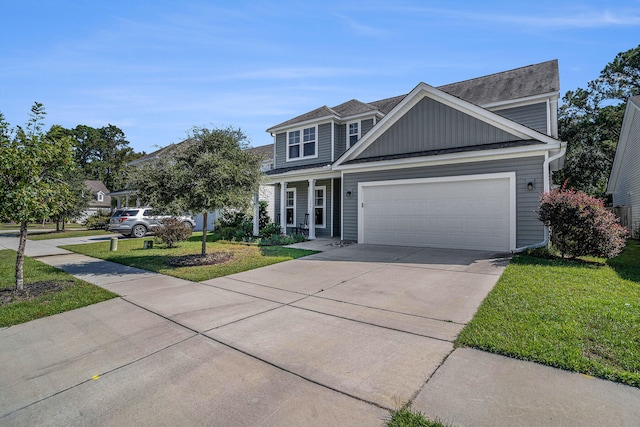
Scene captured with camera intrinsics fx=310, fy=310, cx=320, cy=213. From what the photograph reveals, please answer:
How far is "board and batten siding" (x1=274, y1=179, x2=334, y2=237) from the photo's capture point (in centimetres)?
1548

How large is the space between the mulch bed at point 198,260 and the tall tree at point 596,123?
2444cm

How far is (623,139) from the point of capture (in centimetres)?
1580

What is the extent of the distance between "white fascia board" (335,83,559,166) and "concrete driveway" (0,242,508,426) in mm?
5106

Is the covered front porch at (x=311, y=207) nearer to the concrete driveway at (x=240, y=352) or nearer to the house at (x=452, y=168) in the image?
the house at (x=452, y=168)

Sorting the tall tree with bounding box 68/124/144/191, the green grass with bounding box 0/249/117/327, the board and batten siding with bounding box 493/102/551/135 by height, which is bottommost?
the green grass with bounding box 0/249/117/327

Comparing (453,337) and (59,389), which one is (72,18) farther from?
(453,337)

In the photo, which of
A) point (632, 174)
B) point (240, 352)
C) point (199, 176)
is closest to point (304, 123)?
point (199, 176)

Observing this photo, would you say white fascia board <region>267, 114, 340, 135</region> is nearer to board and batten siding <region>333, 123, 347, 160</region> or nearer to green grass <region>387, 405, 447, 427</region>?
board and batten siding <region>333, 123, 347, 160</region>

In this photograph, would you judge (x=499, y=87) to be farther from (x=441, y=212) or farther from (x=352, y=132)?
(x=441, y=212)

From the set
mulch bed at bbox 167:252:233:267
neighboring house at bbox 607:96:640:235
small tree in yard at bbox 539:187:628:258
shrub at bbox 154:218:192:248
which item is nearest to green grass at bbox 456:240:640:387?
small tree in yard at bbox 539:187:628:258

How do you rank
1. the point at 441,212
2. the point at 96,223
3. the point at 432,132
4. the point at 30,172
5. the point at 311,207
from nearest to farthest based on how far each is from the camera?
the point at 30,172, the point at 441,212, the point at 432,132, the point at 311,207, the point at 96,223

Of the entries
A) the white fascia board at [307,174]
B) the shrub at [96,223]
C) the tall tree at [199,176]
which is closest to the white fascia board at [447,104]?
the white fascia board at [307,174]

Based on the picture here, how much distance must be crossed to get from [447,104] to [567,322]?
853 centimetres

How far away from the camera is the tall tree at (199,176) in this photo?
331 inches
